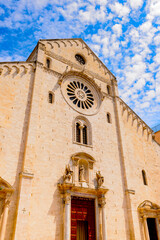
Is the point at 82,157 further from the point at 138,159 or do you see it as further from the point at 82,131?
the point at 138,159

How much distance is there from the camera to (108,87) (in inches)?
834

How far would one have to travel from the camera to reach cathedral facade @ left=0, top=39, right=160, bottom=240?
11.6 metres

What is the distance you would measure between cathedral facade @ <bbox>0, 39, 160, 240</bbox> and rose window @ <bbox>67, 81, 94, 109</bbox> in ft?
0.29

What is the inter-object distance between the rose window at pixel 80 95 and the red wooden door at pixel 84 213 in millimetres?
7613

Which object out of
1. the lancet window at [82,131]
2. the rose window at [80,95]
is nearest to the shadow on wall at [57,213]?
the lancet window at [82,131]

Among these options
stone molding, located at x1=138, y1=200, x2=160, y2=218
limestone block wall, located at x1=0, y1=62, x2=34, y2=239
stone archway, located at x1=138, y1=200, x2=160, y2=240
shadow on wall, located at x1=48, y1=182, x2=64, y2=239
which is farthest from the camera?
stone molding, located at x1=138, y1=200, x2=160, y2=218

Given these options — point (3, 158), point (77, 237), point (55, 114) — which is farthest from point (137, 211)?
point (3, 158)

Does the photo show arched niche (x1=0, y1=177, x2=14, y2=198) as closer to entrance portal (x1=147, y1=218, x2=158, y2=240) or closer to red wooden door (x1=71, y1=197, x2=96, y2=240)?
red wooden door (x1=71, y1=197, x2=96, y2=240)

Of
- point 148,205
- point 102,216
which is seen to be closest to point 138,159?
point 148,205

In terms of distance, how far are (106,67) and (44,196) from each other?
15.2 metres

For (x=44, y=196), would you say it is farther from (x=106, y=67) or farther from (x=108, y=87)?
(x=106, y=67)

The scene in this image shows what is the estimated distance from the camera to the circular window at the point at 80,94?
1727 centimetres

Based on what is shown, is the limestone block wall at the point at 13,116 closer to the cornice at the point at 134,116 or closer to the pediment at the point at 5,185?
the pediment at the point at 5,185

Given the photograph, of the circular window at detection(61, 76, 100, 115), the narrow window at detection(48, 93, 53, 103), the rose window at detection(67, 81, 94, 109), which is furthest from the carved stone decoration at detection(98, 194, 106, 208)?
the narrow window at detection(48, 93, 53, 103)
